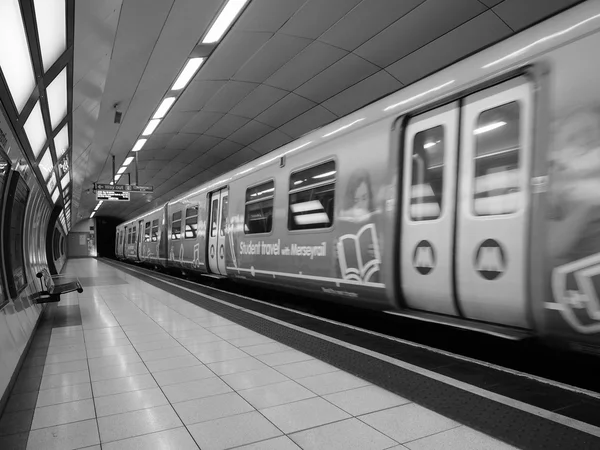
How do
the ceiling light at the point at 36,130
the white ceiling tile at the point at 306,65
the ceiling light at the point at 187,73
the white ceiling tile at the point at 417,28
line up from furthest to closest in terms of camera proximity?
the white ceiling tile at the point at 306,65
the ceiling light at the point at 187,73
the white ceiling tile at the point at 417,28
the ceiling light at the point at 36,130

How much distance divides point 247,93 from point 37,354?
787cm

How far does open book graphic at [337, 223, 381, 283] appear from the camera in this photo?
4.58m

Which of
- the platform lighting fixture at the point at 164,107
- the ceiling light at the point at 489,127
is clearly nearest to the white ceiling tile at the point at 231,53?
the platform lighting fixture at the point at 164,107

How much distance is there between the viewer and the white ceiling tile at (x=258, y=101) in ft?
34.3

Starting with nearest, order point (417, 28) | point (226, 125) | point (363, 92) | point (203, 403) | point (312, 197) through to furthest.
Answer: point (203, 403) < point (312, 197) < point (417, 28) < point (363, 92) < point (226, 125)

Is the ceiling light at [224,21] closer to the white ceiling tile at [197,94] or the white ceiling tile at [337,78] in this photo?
the white ceiling tile at [337,78]

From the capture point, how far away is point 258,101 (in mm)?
11141

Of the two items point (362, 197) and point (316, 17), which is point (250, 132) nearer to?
point (316, 17)

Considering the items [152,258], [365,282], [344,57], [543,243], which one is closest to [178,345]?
[365,282]

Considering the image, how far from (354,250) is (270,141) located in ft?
32.8

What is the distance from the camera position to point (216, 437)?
8.59ft

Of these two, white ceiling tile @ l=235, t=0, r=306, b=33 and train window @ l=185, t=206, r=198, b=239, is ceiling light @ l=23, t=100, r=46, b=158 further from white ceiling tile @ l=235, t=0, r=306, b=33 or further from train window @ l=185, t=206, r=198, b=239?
train window @ l=185, t=206, r=198, b=239

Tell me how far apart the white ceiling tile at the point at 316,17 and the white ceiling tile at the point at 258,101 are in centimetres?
262

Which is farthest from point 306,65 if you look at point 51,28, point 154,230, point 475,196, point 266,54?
point 154,230
